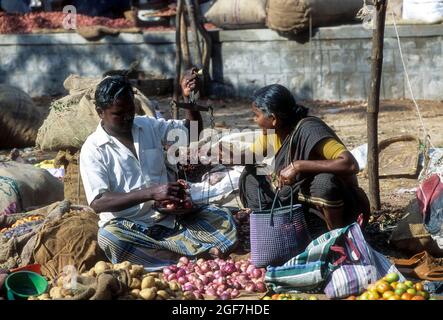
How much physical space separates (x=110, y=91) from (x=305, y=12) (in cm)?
655

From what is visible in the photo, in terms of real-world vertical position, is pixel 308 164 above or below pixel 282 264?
above

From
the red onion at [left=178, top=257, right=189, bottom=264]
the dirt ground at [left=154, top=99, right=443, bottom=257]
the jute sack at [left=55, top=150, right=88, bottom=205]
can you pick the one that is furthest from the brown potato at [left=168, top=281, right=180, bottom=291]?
the jute sack at [left=55, top=150, right=88, bottom=205]

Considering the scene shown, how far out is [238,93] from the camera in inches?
484

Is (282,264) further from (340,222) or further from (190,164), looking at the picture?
(190,164)

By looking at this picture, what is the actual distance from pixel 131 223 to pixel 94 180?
0.36 metres

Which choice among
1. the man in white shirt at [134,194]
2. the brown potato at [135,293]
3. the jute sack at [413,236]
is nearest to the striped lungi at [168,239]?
the man in white shirt at [134,194]

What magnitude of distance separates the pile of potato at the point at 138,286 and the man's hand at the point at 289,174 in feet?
2.81

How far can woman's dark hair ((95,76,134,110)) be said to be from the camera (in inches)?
201

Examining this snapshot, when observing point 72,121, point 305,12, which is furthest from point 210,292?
point 305,12

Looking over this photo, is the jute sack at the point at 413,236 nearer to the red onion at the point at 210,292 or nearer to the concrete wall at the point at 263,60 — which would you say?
the red onion at the point at 210,292

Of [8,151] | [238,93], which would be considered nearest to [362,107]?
[238,93]

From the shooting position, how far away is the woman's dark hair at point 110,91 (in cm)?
511

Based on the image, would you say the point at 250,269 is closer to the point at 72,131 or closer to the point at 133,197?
the point at 133,197

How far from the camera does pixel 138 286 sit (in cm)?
478
